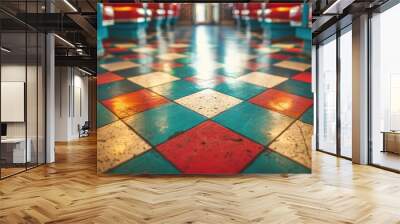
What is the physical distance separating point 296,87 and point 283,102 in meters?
0.34

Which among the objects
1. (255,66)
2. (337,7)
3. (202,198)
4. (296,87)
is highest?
(337,7)

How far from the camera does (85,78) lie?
17.8 meters

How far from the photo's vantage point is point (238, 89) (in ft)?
20.7

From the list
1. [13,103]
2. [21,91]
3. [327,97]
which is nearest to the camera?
[13,103]

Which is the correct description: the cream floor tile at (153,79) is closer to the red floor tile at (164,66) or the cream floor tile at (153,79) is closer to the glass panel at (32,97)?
the red floor tile at (164,66)

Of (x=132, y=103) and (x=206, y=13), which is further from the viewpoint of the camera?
(x=206, y=13)

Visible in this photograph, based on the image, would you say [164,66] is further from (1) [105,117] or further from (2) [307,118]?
(2) [307,118]

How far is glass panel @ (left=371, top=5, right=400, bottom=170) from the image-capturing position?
6.62 meters

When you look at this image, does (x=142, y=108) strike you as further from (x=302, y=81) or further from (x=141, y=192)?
(x=302, y=81)

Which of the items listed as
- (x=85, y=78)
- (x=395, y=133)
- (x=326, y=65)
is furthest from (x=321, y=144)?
(x=85, y=78)

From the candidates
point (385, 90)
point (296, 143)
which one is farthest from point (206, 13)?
point (385, 90)

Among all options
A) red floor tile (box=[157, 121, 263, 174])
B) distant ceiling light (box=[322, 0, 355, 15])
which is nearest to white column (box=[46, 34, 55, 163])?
red floor tile (box=[157, 121, 263, 174])

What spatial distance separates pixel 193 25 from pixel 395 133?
4079 mm

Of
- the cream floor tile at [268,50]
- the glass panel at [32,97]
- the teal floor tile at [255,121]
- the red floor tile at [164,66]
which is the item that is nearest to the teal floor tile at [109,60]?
the red floor tile at [164,66]
